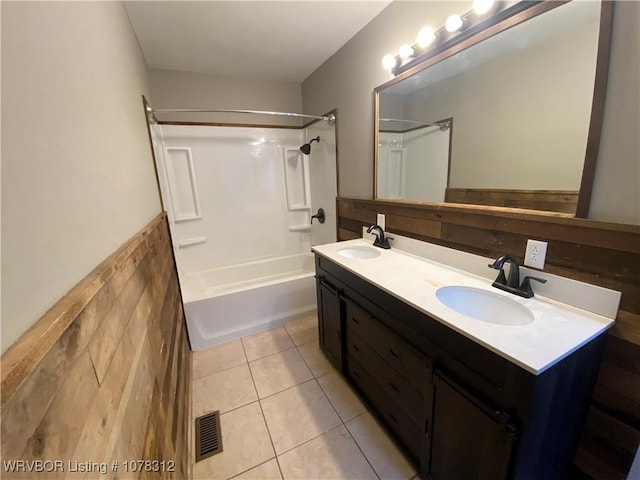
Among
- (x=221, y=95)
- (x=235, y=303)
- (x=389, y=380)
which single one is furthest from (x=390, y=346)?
(x=221, y=95)

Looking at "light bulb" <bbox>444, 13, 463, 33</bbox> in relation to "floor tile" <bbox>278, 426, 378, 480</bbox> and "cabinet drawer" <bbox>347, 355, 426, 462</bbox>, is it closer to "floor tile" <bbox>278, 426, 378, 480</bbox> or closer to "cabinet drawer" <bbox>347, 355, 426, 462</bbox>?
"cabinet drawer" <bbox>347, 355, 426, 462</bbox>

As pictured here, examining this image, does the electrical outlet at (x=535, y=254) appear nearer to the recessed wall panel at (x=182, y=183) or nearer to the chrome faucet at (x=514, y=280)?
the chrome faucet at (x=514, y=280)

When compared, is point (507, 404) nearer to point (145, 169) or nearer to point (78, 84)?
point (78, 84)

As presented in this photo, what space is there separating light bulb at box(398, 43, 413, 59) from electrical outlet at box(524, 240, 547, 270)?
1.21 metres

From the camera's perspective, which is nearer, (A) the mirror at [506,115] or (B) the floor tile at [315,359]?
(A) the mirror at [506,115]

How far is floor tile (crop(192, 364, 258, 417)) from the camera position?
1703mm

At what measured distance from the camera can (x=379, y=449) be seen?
141 cm

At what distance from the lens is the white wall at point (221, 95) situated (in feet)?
8.33

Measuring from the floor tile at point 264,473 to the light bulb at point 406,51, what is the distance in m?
2.36

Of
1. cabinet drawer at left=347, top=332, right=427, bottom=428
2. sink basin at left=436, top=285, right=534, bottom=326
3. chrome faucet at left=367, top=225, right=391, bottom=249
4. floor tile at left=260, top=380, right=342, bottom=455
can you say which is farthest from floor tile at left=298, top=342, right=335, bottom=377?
sink basin at left=436, top=285, right=534, bottom=326

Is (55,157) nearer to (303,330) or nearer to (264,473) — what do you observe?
(264,473)

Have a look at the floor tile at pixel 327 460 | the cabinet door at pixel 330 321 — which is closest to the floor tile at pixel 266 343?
the cabinet door at pixel 330 321

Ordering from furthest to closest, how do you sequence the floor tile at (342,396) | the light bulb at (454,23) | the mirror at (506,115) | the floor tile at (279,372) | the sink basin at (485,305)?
the floor tile at (279,372) < the floor tile at (342,396) < the light bulb at (454,23) < the sink basin at (485,305) < the mirror at (506,115)

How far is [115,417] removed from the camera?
2.01 ft
